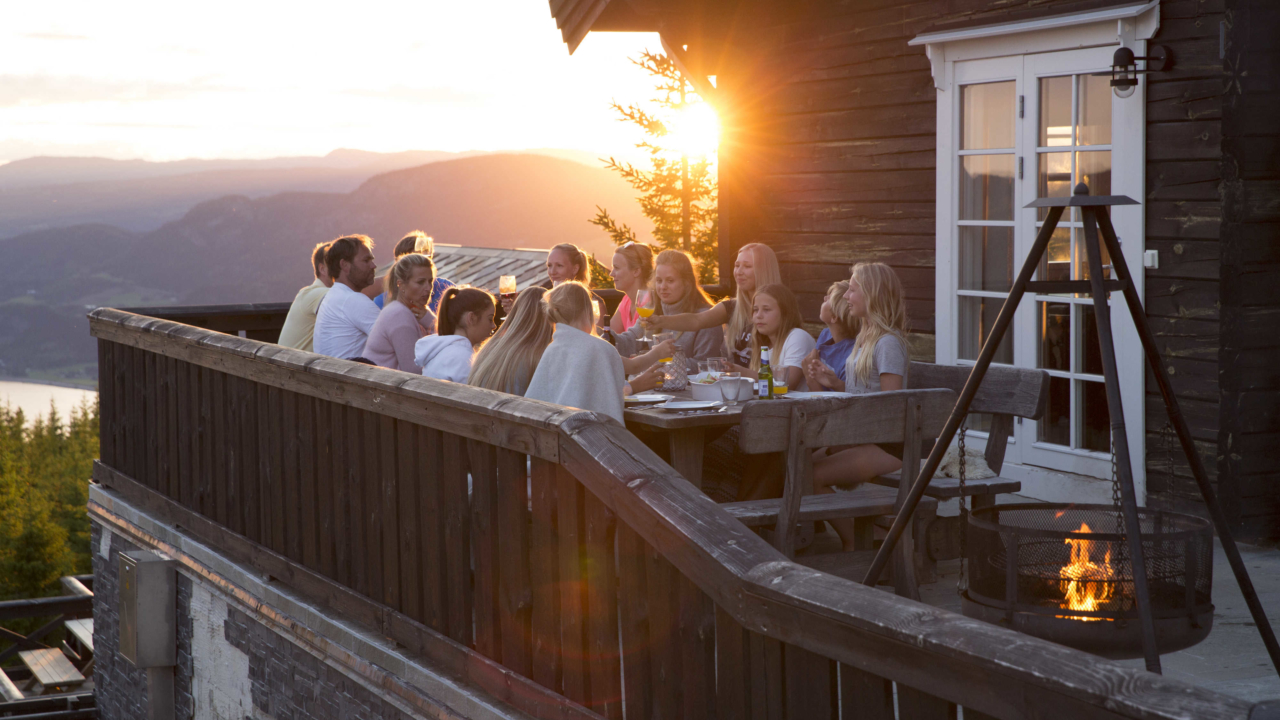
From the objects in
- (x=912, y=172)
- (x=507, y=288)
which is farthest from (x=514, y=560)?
(x=912, y=172)

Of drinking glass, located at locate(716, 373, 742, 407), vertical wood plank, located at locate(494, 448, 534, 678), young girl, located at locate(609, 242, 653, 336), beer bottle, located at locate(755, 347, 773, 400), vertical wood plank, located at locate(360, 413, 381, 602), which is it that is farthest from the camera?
young girl, located at locate(609, 242, 653, 336)

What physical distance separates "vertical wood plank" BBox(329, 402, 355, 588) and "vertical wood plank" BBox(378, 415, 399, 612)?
0.95 feet

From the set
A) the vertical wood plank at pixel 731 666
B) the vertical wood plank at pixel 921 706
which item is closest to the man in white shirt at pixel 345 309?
the vertical wood plank at pixel 731 666

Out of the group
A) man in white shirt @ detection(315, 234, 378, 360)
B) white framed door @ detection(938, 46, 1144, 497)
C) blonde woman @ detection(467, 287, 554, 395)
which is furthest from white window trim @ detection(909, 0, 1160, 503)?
man in white shirt @ detection(315, 234, 378, 360)

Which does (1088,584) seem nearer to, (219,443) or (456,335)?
(456,335)

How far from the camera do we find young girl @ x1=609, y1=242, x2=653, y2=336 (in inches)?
300

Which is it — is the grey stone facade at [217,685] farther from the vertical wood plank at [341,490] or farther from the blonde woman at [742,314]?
the blonde woman at [742,314]

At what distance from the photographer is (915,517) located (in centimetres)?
481

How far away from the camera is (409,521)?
4004 millimetres

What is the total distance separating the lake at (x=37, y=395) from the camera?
149 meters

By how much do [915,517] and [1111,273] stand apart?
2.07 m

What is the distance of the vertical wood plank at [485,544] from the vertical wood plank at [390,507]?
0.55 metres

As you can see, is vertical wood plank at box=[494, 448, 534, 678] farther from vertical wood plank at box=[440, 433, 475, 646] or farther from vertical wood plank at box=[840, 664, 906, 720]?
vertical wood plank at box=[840, 664, 906, 720]

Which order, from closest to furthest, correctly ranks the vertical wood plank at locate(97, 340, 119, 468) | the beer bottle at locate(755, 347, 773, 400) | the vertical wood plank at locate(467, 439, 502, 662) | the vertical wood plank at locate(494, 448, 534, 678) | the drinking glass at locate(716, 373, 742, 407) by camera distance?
the vertical wood plank at locate(494, 448, 534, 678) → the vertical wood plank at locate(467, 439, 502, 662) → the beer bottle at locate(755, 347, 773, 400) → the drinking glass at locate(716, 373, 742, 407) → the vertical wood plank at locate(97, 340, 119, 468)
